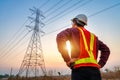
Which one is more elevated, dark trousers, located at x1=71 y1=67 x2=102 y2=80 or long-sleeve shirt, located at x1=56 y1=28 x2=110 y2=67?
long-sleeve shirt, located at x1=56 y1=28 x2=110 y2=67

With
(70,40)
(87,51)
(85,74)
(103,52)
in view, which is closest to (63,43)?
(70,40)

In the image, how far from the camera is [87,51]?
3.91 metres

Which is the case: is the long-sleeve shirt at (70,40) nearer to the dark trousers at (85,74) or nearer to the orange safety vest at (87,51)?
the orange safety vest at (87,51)

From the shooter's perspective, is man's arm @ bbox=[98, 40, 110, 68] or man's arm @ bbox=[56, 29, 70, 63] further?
man's arm @ bbox=[98, 40, 110, 68]

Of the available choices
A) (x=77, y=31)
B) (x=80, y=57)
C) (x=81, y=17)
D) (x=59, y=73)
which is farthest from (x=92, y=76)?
(x=59, y=73)

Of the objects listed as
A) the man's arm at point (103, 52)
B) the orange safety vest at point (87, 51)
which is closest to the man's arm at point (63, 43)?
the orange safety vest at point (87, 51)

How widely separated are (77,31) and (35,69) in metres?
33.6

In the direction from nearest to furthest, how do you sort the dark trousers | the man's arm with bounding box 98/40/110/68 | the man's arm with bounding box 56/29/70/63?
the dark trousers, the man's arm with bounding box 56/29/70/63, the man's arm with bounding box 98/40/110/68

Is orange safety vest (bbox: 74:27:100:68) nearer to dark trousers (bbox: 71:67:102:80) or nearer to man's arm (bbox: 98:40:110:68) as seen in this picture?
dark trousers (bbox: 71:67:102:80)

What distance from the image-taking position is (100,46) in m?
4.46

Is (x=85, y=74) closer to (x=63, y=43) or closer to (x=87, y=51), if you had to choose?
(x=87, y=51)

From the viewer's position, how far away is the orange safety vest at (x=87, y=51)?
383 cm

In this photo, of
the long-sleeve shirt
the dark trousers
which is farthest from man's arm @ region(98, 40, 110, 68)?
the dark trousers

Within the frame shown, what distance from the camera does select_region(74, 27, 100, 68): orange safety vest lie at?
3.83m
